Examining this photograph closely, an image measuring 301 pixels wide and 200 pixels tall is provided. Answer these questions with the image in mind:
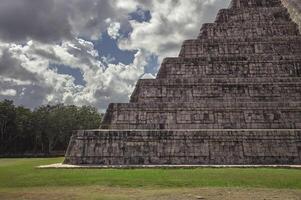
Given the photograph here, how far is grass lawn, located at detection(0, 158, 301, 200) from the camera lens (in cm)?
1073

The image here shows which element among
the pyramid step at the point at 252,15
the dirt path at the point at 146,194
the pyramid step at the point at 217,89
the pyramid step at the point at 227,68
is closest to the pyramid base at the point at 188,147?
the pyramid step at the point at 217,89

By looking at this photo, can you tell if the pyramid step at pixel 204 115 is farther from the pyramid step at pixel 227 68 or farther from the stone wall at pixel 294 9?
the stone wall at pixel 294 9

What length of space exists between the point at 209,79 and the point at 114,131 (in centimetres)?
626

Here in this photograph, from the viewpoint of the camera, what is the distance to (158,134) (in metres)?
18.5

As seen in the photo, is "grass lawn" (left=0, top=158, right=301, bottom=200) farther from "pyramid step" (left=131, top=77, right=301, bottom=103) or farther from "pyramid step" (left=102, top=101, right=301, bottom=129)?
"pyramid step" (left=131, top=77, right=301, bottom=103)

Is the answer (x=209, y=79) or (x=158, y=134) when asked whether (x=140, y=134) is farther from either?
(x=209, y=79)

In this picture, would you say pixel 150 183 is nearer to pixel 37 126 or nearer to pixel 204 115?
pixel 204 115

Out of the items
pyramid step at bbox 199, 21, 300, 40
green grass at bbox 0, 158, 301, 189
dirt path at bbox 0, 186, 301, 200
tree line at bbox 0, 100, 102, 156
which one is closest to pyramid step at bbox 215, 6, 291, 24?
pyramid step at bbox 199, 21, 300, 40

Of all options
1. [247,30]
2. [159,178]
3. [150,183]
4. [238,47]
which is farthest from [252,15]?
[150,183]

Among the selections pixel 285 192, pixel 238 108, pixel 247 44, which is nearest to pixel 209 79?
pixel 238 108

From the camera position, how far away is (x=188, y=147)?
721 inches

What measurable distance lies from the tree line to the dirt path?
156 feet

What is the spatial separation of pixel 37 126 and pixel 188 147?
144 ft

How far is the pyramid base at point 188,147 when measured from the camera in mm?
17938
